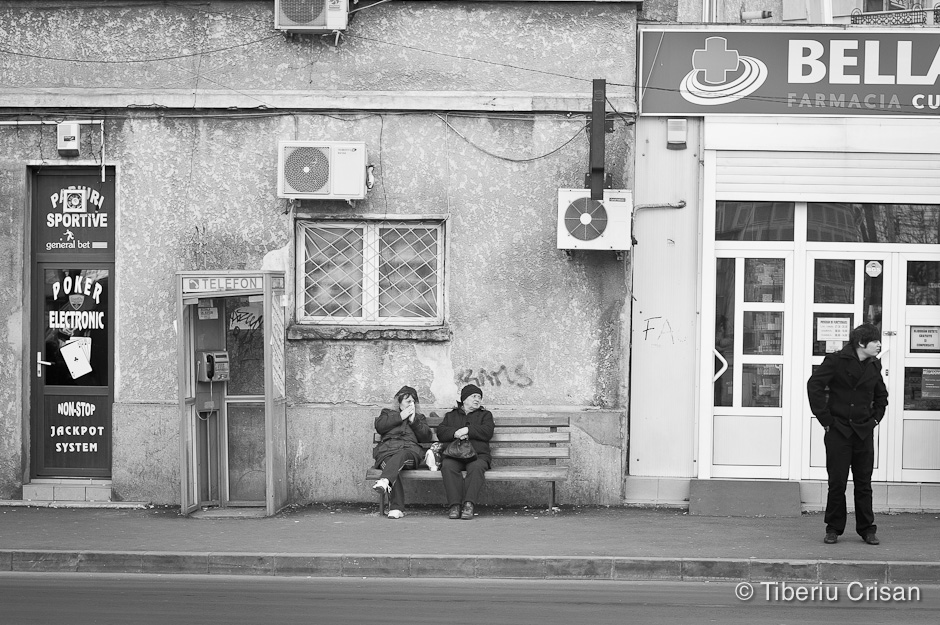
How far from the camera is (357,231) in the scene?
10641 millimetres

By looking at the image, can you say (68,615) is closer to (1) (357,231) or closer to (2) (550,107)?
(1) (357,231)

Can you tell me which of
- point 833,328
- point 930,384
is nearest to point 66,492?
point 833,328

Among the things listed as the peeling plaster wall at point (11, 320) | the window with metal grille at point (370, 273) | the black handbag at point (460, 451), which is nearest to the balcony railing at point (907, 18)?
the window with metal grille at point (370, 273)

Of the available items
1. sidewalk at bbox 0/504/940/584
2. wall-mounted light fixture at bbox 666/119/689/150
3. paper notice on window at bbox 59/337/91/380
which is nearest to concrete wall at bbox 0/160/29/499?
paper notice on window at bbox 59/337/91/380

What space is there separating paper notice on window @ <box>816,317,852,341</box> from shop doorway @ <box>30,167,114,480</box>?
6994mm

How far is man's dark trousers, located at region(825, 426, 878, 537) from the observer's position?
867 centimetres

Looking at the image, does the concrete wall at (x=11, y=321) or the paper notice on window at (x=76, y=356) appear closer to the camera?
the concrete wall at (x=11, y=321)

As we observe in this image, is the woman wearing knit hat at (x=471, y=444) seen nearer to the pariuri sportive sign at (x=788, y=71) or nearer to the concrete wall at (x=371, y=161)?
the concrete wall at (x=371, y=161)

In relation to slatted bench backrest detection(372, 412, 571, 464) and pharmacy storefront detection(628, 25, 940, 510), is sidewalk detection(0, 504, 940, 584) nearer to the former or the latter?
slatted bench backrest detection(372, 412, 571, 464)

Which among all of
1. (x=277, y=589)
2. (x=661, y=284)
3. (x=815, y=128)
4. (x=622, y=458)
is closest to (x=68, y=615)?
(x=277, y=589)

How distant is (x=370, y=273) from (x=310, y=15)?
252 cm

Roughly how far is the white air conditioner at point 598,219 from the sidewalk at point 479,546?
252cm

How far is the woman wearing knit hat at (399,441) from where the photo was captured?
32.2 feet

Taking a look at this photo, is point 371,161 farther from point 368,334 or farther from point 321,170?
point 368,334
